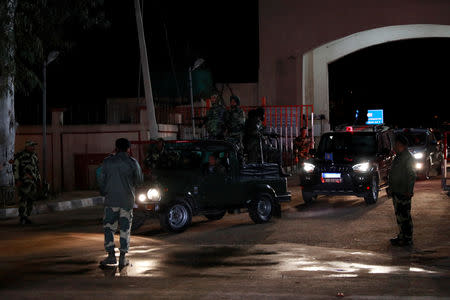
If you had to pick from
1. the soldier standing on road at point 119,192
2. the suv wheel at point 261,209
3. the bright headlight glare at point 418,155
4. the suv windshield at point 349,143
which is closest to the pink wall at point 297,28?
the bright headlight glare at point 418,155

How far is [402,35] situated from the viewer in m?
37.0

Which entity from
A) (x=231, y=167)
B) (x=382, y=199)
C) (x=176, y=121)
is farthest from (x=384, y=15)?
→ (x=231, y=167)

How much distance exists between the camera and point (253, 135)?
18.4m

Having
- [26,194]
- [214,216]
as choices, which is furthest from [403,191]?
[26,194]

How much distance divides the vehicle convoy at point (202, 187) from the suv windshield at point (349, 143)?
154 inches

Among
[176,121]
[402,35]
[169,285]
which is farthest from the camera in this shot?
[402,35]

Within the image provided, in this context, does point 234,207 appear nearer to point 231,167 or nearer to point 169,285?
point 231,167

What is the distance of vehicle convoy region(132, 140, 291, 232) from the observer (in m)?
13.3

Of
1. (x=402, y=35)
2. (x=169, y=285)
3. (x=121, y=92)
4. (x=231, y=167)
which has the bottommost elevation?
(x=169, y=285)

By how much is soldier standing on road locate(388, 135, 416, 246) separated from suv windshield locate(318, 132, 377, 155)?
664 cm

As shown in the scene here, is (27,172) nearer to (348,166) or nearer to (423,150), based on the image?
(348,166)

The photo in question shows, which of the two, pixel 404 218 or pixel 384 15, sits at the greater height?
pixel 384 15

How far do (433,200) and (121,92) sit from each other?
19.1 meters

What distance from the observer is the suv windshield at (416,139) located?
2650cm
